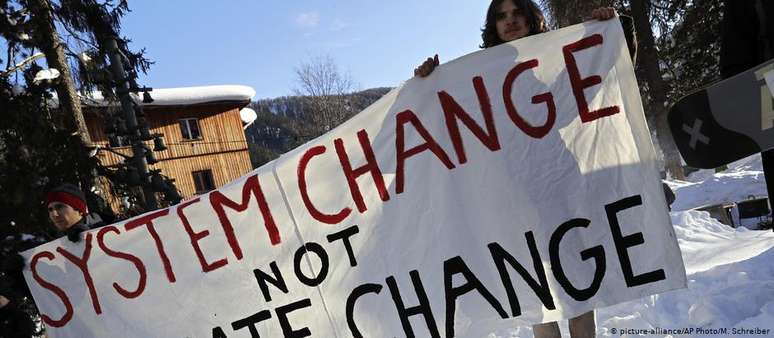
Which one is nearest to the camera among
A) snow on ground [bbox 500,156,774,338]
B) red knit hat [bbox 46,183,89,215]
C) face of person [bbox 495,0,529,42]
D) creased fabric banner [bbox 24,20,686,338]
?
creased fabric banner [bbox 24,20,686,338]

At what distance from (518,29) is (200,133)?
23.0 meters

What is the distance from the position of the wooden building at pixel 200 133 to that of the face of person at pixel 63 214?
19731mm

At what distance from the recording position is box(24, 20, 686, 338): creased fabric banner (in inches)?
93.0

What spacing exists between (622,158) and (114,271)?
9.14 ft

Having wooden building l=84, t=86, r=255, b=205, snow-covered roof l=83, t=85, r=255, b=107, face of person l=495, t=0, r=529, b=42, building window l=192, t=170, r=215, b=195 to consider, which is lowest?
face of person l=495, t=0, r=529, b=42

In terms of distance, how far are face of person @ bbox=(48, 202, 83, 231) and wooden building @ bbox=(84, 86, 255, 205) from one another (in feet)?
64.7

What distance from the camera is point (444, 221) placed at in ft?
8.33

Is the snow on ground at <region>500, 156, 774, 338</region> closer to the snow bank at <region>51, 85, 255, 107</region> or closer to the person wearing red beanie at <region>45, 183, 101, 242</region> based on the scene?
the person wearing red beanie at <region>45, 183, 101, 242</region>

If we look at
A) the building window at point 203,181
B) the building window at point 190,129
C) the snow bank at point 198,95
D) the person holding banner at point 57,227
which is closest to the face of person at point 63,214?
the person holding banner at point 57,227

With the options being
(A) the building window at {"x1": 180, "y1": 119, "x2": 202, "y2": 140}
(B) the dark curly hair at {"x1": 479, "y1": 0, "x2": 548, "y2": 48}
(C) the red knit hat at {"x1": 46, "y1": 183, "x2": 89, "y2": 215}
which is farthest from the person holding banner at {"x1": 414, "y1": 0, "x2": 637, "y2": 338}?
(A) the building window at {"x1": 180, "y1": 119, "x2": 202, "y2": 140}

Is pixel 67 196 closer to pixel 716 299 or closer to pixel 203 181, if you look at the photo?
pixel 716 299

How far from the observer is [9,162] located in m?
6.09

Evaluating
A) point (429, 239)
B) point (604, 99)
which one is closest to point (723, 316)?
point (604, 99)

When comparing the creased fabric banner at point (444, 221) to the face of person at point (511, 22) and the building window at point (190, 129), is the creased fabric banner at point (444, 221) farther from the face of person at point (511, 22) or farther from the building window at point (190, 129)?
the building window at point (190, 129)
